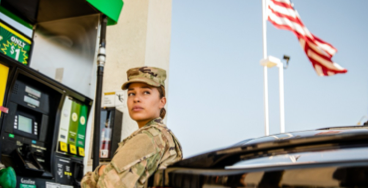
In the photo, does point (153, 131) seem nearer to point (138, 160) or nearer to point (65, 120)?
point (138, 160)

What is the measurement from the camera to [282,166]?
0.91m

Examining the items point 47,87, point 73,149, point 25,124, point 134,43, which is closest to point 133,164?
point 25,124

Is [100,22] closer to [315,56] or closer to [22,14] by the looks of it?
[22,14]

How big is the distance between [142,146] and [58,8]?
7.80ft

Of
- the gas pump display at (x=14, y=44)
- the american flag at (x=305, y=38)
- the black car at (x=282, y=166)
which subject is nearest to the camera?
the black car at (x=282, y=166)

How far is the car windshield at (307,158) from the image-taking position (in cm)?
91

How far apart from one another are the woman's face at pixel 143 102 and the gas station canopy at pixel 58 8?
1541 millimetres

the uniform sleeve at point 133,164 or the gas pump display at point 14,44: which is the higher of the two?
the gas pump display at point 14,44

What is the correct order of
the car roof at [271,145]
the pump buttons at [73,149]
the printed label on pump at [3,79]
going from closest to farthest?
the car roof at [271,145] → the printed label on pump at [3,79] → the pump buttons at [73,149]

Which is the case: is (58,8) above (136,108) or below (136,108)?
above

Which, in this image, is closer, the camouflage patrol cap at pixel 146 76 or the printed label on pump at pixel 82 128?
the camouflage patrol cap at pixel 146 76

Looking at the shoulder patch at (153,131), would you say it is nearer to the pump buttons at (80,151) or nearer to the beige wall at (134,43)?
the pump buttons at (80,151)

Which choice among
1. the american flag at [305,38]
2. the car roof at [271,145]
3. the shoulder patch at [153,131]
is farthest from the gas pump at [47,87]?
the american flag at [305,38]

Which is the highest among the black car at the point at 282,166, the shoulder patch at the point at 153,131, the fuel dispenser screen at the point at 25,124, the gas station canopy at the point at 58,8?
the gas station canopy at the point at 58,8
